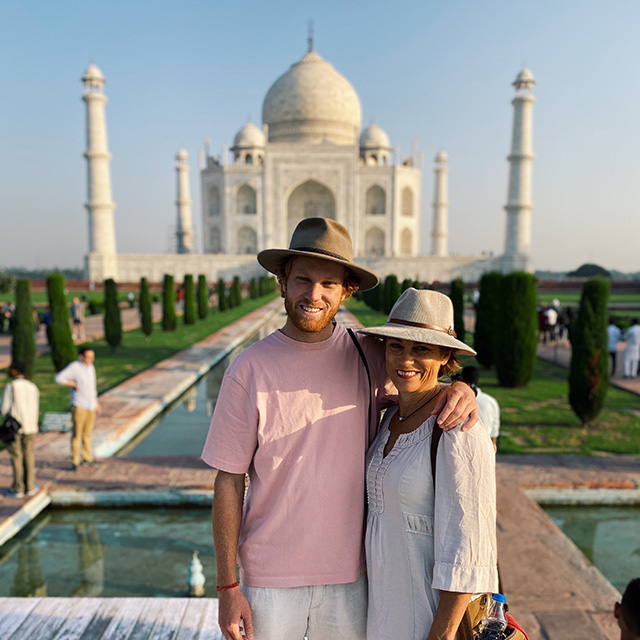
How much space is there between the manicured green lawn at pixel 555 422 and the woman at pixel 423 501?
2.30 metres

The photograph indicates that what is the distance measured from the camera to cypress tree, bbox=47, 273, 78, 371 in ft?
24.5

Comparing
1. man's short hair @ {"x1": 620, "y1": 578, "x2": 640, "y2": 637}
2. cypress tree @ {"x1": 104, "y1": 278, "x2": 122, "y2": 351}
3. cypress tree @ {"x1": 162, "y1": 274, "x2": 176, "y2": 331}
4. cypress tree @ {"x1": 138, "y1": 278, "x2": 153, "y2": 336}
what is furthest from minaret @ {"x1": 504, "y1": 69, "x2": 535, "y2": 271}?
man's short hair @ {"x1": 620, "y1": 578, "x2": 640, "y2": 637}

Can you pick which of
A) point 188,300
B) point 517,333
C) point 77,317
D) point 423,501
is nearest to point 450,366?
point 423,501

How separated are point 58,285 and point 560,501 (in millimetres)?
7120

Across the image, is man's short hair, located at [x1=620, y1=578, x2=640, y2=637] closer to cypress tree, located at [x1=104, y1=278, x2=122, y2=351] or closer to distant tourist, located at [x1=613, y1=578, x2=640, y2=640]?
distant tourist, located at [x1=613, y1=578, x2=640, y2=640]

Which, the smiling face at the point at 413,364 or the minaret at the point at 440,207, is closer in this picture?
the smiling face at the point at 413,364

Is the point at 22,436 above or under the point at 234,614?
under

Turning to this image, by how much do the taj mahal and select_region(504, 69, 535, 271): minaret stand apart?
52 mm

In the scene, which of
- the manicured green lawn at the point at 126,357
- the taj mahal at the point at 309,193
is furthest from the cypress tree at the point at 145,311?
the taj mahal at the point at 309,193

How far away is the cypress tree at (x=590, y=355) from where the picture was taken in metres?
4.97

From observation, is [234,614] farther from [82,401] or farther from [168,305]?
[168,305]

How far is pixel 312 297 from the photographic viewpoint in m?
1.11

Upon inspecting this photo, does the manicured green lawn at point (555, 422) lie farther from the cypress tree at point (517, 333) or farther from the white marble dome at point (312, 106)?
the white marble dome at point (312, 106)

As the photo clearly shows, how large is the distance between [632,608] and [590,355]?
4.33 m
